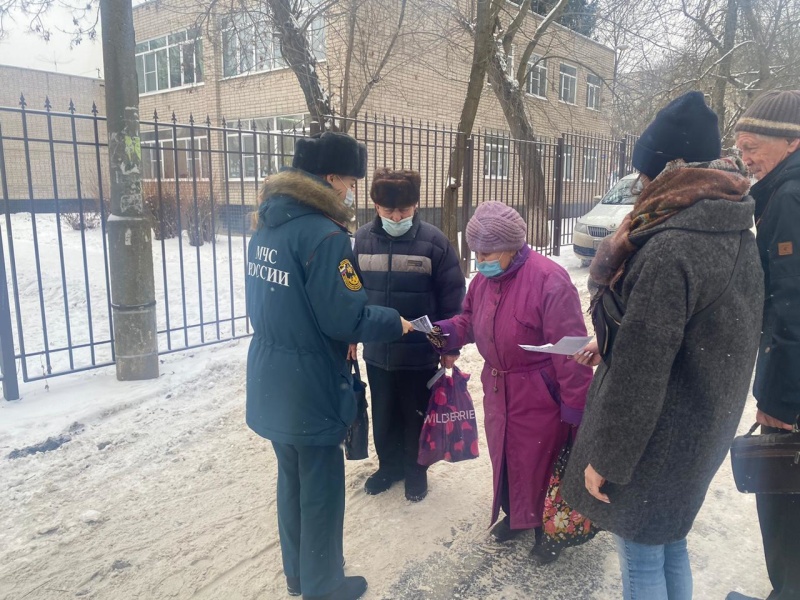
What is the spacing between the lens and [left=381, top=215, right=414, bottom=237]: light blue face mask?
10.5ft

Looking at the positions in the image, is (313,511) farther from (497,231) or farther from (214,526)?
(497,231)

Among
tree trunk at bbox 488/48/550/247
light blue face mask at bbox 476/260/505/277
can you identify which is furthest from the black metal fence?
light blue face mask at bbox 476/260/505/277

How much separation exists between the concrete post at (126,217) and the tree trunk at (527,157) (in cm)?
751

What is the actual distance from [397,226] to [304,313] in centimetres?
116

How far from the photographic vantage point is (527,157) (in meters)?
11.2

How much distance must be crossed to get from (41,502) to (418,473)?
6.77 feet

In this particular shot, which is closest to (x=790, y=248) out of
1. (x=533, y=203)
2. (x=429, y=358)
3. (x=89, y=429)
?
(x=429, y=358)

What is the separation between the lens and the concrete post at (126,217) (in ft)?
14.8

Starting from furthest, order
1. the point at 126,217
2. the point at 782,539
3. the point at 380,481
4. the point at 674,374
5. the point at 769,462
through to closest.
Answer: the point at 126,217 < the point at 380,481 < the point at 782,539 < the point at 769,462 < the point at 674,374

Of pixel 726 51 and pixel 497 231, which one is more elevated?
pixel 726 51

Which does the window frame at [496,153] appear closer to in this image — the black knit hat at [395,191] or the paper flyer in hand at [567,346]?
the black knit hat at [395,191]

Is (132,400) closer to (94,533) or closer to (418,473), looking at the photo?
(94,533)

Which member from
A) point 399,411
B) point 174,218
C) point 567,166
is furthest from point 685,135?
point 567,166

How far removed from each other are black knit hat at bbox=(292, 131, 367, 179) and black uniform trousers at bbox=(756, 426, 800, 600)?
1932 mm
